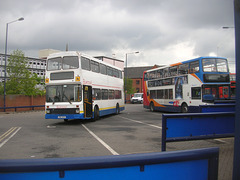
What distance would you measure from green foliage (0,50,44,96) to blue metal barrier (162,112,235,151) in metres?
27.3

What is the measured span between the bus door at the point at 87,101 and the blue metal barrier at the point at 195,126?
831cm

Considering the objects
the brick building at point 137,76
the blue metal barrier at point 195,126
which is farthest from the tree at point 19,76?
the brick building at point 137,76

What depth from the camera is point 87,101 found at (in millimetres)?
14625

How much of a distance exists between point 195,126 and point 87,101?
9.01 meters

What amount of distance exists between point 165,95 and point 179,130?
52.4ft

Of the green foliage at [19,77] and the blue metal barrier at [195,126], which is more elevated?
the green foliage at [19,77]

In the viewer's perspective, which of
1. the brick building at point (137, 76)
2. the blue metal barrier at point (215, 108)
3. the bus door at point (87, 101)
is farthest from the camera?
the brick building at point (137, 76)

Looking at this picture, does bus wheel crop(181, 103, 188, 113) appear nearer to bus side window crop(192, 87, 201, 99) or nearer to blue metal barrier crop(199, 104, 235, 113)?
bus side window crop(192, 87, 201, 99)

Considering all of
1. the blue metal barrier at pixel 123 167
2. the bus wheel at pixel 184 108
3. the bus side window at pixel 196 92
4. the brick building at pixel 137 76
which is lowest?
the bus wheel at pixel 184 108

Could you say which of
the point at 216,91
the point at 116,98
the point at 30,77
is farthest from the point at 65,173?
the point at 30,77

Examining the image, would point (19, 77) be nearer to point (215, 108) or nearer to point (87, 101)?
point (87, 101)

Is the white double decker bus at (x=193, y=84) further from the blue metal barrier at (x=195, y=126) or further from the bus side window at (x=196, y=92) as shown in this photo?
the blue metal barrier at (x=195, y=126)

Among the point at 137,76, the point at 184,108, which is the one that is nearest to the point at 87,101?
the point at 184,108

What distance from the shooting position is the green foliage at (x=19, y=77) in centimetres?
2931
